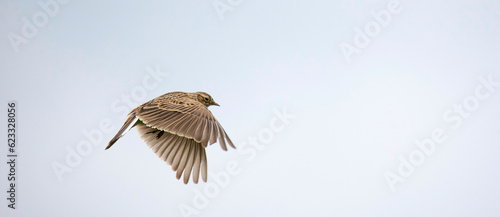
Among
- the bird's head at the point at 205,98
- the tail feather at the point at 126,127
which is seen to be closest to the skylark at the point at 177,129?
the tail feather at the point at 126,127

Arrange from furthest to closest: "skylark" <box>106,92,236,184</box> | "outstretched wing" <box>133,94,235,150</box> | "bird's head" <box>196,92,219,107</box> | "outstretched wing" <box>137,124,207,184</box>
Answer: "bird's head" <box>196,92,219,107</box> → "outstretched wing" <box>137,124,207,184</box> → "skylark" <box>106,92,236,184</box> → "outstretched wing" <box>133,94,235,150</box>

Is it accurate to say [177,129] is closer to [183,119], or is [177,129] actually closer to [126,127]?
[183,119]

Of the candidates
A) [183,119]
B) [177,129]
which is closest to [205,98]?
[183,119]

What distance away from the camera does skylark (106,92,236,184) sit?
23.1ft

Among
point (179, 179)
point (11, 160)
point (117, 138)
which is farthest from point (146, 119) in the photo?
point (11, 160)

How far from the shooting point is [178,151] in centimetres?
769

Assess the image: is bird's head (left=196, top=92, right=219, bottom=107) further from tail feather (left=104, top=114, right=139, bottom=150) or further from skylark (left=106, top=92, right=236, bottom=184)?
tail feather (left=104, top=114, right=139, bottom=150)

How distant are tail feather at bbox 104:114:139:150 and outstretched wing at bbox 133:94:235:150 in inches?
3.9

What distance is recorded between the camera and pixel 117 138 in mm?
7199

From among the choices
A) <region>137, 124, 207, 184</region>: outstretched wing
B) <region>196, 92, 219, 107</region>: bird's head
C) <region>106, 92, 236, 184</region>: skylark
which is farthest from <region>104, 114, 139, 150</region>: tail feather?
<region>196, 92, 219, 107</region>: bird's head

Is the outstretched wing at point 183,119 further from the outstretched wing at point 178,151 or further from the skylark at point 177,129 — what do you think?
the outstretched wing at point 178,151

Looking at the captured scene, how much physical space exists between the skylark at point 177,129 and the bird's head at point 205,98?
1.29 meters

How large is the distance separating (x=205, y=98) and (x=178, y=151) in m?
2.08

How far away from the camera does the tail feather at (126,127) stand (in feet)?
23.4
